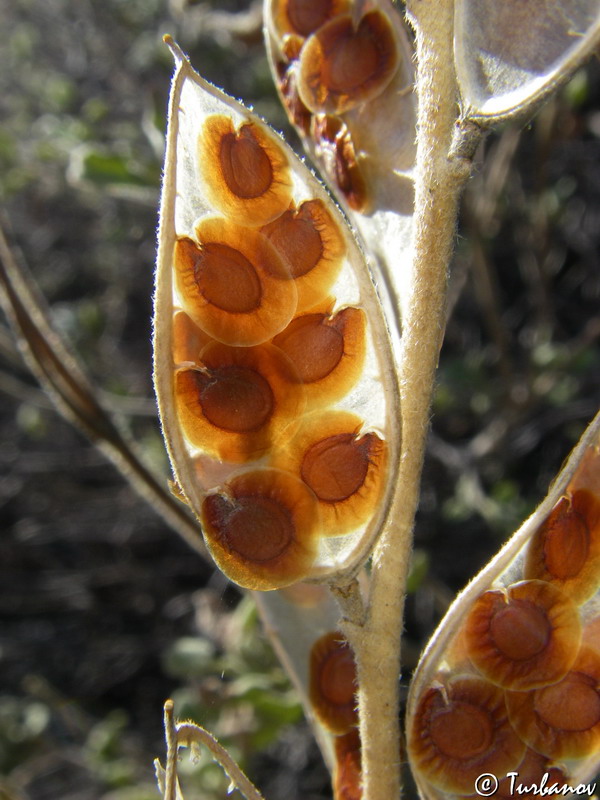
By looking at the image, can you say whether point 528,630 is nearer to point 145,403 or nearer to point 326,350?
point 326,350

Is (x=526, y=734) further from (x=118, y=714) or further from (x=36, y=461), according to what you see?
(x=36, y=461)

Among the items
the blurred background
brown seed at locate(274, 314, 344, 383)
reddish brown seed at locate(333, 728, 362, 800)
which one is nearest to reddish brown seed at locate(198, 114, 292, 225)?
brown seed at locate(274, 314, 344, 383)

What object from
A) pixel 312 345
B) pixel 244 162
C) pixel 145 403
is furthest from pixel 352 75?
pixel 145 403

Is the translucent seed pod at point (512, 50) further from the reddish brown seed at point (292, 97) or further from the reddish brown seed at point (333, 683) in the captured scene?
the reddish brown seed at point (333, 683)

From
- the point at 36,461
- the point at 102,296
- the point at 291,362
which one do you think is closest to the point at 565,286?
the point at 102,296

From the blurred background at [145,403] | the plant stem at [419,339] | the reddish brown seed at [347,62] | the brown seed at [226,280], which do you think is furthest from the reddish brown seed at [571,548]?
the blurred background at [145,403]
